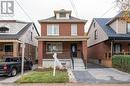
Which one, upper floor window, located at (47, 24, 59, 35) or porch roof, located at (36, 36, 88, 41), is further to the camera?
upper floor window, located at (47, 24, 59, 35)

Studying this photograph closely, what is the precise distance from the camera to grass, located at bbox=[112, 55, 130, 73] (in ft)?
94.1

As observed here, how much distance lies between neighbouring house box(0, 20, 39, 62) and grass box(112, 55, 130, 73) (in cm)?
1324

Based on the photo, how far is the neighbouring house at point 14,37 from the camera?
42.8 m

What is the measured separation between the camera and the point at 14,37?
43.2 meters

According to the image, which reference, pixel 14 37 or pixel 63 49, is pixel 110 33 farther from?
pixel 14 37

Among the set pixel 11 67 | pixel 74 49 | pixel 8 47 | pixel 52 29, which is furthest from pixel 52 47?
pixel 11 67

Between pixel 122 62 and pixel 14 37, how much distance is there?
59.7 ft

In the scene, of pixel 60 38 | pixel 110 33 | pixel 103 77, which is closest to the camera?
pixel 103 77

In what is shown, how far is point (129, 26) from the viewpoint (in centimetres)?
4006

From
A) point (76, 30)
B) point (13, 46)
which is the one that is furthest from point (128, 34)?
point (13, 46)

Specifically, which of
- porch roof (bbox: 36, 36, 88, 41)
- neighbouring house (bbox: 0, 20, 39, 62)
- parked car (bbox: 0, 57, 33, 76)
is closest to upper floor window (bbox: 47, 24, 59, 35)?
porch roof (bbox: 36, 36, 88, 41)

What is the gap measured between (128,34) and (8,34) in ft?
58.7

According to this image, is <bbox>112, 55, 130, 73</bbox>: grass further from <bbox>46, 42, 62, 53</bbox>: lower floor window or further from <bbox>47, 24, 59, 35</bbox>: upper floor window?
<bbox>47, 24, 59, 35</bbox>: upper floor window

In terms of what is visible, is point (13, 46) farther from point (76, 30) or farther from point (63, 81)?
point (63, 81)
